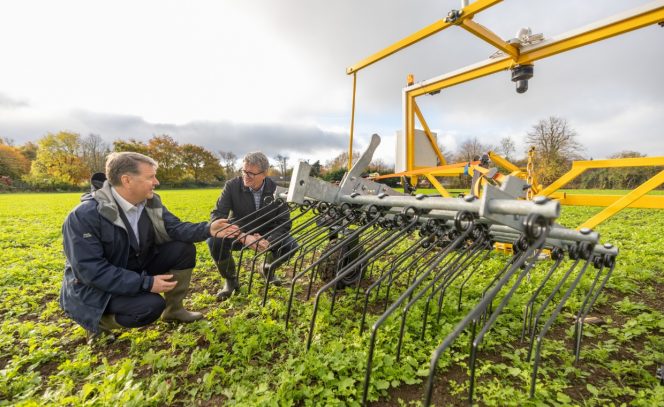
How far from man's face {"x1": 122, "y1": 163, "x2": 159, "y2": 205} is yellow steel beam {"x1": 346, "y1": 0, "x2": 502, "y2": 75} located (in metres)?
2.61

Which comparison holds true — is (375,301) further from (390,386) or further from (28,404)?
(28,404)

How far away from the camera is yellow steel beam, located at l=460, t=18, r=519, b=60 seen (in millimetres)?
2660

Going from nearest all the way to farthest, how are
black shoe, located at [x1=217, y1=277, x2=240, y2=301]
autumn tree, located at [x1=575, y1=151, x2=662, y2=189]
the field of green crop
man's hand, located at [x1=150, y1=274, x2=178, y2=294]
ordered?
the field of green crop < man's hand, located at [x1=150, y1=274, x2=178, y2=294] < black shoe, located at [x1=217, y1=277, x2=240, y2=301] < autumn tree, located at [x1=575, y1=151, x2=662, y2=189]

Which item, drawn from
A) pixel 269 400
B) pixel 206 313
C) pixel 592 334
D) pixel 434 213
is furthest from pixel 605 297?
pixel 206 313

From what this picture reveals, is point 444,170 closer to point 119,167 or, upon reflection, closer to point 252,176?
point 252,176

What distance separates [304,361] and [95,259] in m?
1.56

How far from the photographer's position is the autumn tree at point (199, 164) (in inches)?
2322

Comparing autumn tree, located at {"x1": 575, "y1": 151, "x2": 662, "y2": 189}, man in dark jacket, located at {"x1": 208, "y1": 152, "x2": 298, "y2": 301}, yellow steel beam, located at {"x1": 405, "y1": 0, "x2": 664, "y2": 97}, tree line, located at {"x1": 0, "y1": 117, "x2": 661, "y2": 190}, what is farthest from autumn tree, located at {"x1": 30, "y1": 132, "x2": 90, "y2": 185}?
autumn tree, located at {"x1": 575, "y1": 151, "x2": 662, "y2": 189}

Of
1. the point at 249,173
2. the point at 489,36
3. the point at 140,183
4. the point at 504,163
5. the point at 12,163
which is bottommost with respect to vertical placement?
the point at 140,183

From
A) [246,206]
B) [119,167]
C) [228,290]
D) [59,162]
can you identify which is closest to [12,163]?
[59,162]

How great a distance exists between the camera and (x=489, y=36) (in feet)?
9.34

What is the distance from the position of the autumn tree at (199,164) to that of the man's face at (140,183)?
60.0 metres

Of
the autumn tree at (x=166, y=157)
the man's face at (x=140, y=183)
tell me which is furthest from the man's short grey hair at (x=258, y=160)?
the autumn tree at (x=166, y=157)

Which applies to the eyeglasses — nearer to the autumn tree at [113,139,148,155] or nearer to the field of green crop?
the field of green crop
